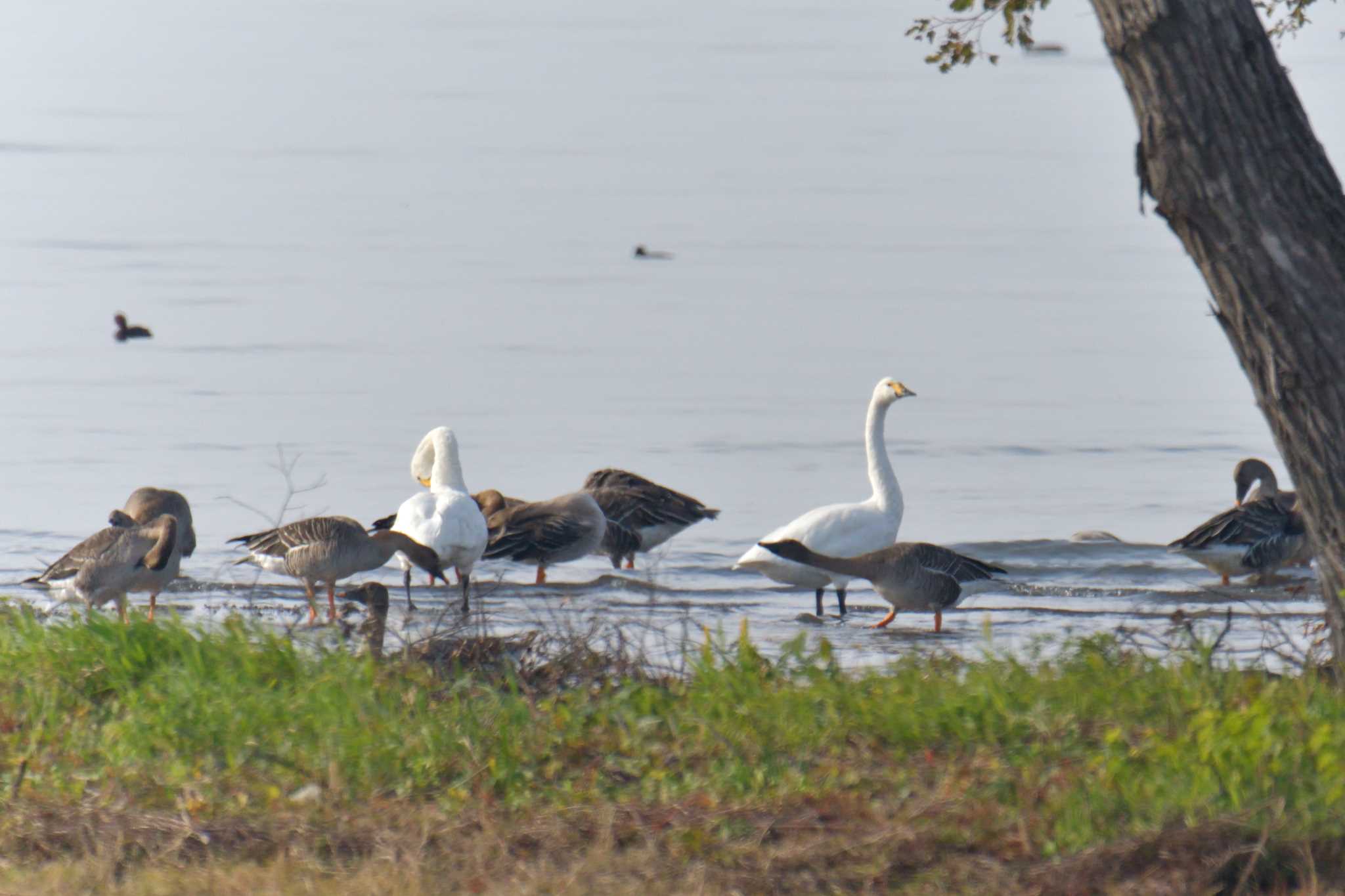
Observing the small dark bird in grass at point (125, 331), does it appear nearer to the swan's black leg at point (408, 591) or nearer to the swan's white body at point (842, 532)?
the swan's black leg at point (408, 591)

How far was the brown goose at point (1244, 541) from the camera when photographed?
1417 centimetres

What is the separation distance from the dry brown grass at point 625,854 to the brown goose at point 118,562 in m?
5.68

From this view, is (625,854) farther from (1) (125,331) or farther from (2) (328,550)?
(1) (125,331)

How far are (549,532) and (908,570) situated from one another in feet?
11.1

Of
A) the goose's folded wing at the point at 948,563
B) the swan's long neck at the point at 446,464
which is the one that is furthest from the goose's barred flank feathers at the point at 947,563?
the swan's long neck at the point at 446,464

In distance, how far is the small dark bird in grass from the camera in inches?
1035

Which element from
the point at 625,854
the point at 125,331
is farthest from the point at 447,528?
the point at 125,331

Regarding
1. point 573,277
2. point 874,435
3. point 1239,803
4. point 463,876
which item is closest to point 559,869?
point 463,876

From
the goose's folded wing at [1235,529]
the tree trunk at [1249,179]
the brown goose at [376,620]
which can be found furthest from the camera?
the goose's folded wing at [1235,529]

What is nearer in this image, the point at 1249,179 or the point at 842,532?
the point at 1249,179

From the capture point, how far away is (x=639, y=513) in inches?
612

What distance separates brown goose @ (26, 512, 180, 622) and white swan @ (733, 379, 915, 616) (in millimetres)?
3809

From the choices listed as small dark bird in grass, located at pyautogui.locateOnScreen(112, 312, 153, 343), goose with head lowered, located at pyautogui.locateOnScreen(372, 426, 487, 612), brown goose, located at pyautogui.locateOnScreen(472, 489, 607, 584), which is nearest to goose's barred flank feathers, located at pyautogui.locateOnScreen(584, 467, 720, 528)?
brown goose, located at pyautogui.locateOnScreen(472, 489, 607, 584)

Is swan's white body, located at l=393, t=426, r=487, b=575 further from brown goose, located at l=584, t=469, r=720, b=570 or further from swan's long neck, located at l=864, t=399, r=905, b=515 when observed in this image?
swan's long neck, located at l=864, t=399, r=905, b=515
